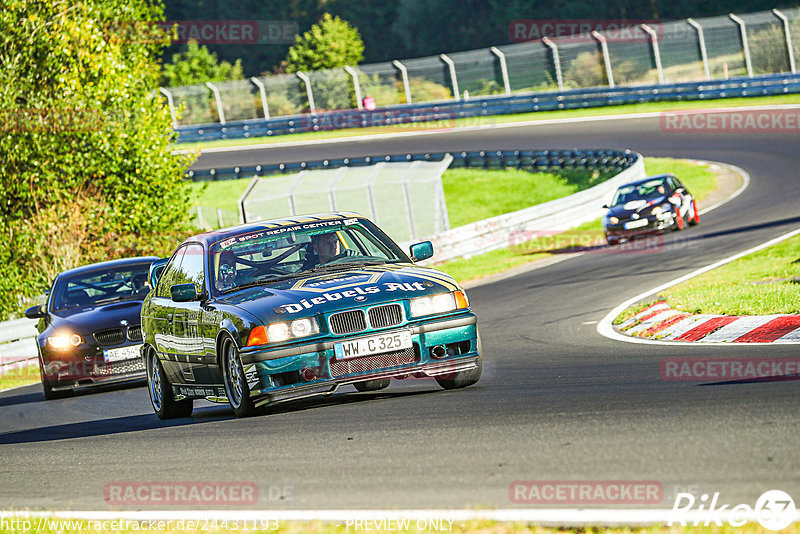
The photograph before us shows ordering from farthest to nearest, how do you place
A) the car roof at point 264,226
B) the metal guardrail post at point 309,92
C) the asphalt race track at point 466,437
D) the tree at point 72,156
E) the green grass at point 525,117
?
the metal guardrail post at point 309,92 < the green grass at point 525,117 < the tree at point 72,156 < the car roof at point 264,226 < the asphalt race track at point 466,437

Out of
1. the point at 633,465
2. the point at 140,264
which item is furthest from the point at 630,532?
the point at 140,264

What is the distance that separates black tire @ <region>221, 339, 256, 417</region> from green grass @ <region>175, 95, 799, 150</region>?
30.5 metres

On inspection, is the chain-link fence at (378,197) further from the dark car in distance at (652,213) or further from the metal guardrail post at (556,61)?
the metal guardrail post at (556,61)

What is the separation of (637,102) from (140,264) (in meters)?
33.8

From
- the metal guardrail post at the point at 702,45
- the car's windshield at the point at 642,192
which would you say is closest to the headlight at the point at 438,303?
the car's windshield at the point at 642,192

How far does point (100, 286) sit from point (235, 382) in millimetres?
A: 6756

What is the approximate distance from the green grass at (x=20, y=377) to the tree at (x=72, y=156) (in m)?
5.09

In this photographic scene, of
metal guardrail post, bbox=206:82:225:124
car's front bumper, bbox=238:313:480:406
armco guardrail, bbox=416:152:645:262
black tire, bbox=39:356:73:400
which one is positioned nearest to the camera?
car's front bumper, bbox=238:313:480:406

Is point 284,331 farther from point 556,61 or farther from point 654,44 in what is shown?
point 556,61

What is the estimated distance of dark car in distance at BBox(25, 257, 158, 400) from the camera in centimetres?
1365

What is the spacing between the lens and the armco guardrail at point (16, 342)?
733 inches

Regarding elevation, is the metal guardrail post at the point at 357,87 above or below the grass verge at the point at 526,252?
above

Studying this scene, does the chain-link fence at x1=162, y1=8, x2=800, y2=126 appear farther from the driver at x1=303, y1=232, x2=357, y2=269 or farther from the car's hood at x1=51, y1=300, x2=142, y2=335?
the driver at x1=303, y1=232, x2=357, y2=269

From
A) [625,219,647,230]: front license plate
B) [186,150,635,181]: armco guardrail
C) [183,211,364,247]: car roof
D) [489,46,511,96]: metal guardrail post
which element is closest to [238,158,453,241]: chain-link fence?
[625,219,647,230]: front license plate
